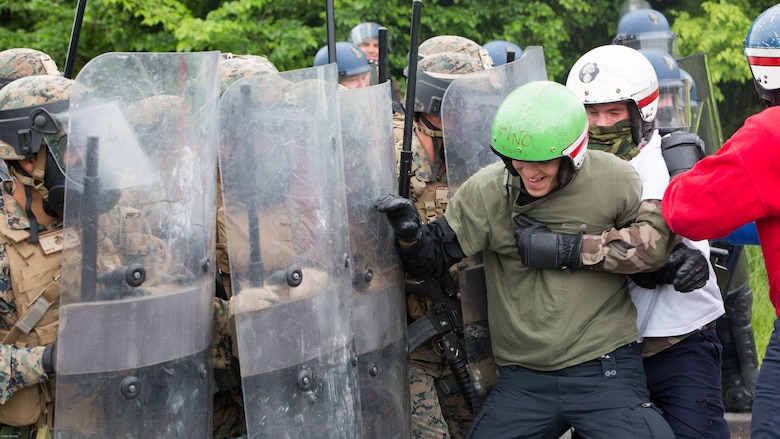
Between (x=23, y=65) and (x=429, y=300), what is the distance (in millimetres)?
2754

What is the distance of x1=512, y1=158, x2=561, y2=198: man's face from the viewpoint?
363 centimetres

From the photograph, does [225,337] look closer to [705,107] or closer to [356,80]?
[705,107]

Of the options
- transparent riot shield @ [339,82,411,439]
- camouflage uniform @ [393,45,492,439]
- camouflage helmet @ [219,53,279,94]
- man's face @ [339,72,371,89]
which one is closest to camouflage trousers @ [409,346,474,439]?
camouflage uniform @ [393,45,492,439]

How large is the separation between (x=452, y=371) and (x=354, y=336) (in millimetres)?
851

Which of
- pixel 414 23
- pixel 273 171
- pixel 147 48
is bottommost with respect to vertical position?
pixel 147 48

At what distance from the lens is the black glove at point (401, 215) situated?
3.56 m

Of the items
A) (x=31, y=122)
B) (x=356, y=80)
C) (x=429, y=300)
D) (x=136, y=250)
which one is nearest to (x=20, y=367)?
(x=136, y=250)

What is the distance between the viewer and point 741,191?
3104mm

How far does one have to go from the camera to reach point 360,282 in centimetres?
367

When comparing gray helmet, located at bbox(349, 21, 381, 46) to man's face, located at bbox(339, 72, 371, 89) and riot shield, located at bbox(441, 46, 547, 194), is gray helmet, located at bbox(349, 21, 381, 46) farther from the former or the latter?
riot shield, located at bbox(441, 46, 547, 194)

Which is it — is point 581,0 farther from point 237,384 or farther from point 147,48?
point 237,384

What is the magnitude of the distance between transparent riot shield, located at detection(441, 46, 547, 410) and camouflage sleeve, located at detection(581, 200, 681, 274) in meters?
0.62

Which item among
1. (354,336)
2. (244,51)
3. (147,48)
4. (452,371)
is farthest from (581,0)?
(354,336)

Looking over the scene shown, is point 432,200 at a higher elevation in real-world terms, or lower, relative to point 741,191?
lower
